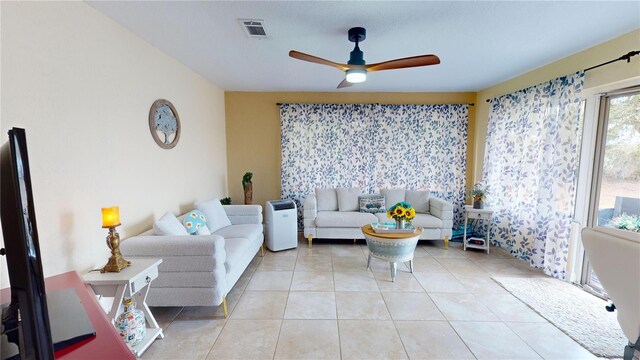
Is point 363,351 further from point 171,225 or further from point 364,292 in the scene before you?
point 171,225

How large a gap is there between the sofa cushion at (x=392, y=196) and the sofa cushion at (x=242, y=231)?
85.5 inches

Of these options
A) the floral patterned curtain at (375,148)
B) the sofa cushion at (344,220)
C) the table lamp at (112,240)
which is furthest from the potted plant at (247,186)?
the table lamp at (112,240)

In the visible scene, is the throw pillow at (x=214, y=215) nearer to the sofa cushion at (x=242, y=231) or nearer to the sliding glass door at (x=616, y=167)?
the sofa cushion at (x=242, y=231)

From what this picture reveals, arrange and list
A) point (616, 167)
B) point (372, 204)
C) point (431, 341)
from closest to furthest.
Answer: point (431, 341) < point (616, 167) < point (372, 204)

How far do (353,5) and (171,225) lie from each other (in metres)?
2.38

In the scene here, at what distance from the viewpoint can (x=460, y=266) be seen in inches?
131

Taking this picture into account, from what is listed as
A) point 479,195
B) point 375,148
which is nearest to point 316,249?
point 375,148

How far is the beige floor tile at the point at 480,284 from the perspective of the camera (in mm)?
2738

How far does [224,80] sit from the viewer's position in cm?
395

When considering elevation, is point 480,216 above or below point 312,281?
above

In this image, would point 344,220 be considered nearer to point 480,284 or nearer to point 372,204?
point 372,204

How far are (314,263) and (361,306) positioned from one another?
107 cm

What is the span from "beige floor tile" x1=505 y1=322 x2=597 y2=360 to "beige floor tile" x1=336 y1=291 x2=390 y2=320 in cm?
104

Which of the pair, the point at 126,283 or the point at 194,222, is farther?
the point at 194,222
